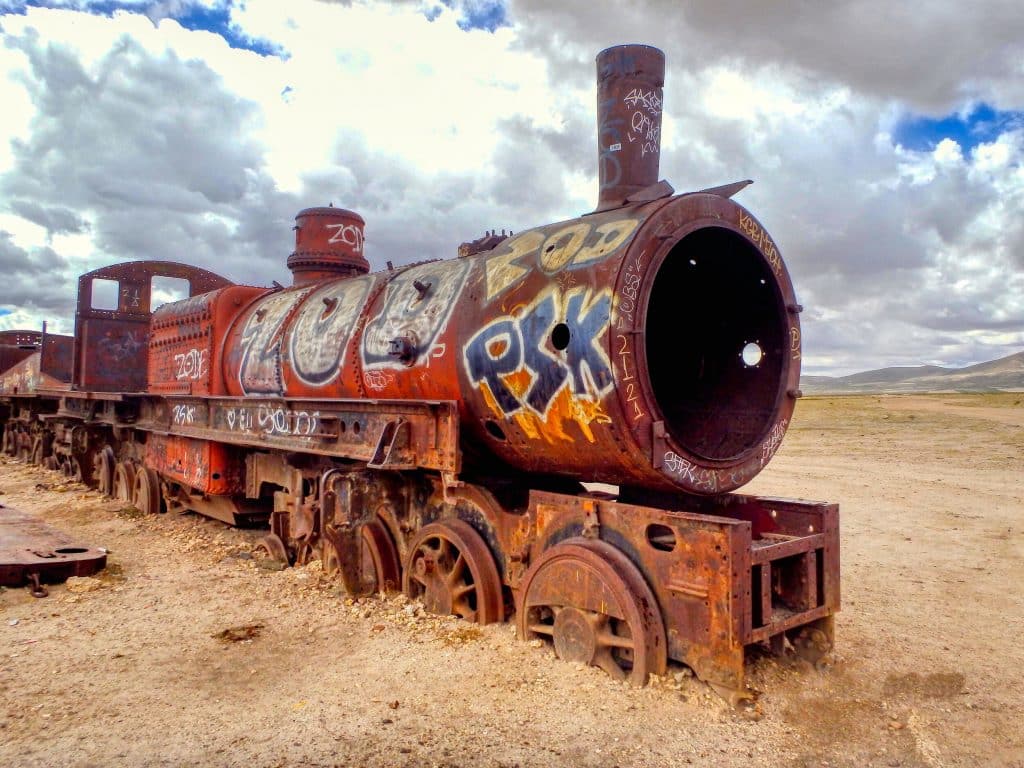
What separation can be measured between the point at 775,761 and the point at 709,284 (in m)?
3.63

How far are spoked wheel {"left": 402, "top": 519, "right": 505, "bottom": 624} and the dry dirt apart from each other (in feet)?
0.55

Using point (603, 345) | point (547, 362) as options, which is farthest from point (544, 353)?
point (603, 345)

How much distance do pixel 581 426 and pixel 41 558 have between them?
5.38 m

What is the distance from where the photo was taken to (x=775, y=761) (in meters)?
3.66

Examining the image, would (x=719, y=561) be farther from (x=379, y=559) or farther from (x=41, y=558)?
(x=41, y=558)

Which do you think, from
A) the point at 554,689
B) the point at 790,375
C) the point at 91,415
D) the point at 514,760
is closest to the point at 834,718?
the point at 554,689

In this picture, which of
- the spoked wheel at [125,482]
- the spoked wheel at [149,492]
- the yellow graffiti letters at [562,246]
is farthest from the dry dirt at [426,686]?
the spoked wheel at [125,482]

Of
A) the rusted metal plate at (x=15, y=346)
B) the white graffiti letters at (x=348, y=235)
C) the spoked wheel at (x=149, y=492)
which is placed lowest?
the spoked wheel at (x=149, y=492)

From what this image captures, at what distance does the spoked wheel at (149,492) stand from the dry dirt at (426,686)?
2955mm

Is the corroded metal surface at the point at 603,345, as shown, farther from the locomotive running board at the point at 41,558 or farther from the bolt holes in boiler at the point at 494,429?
the locomotive running board at the point at 41,558

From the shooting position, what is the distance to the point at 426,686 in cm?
452

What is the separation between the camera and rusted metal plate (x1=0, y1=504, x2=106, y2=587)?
6.62m

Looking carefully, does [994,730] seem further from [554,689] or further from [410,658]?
[410,658]

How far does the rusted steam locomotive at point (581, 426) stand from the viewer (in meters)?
4.45
